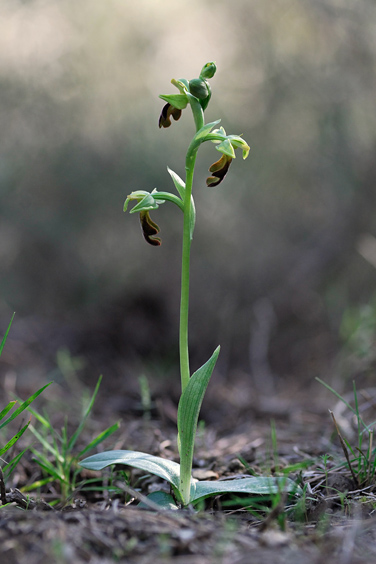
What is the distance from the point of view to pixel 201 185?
223 inches

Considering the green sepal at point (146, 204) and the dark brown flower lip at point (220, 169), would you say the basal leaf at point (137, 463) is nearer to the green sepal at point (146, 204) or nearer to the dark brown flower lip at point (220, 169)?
the green sepal at point (146, 204)

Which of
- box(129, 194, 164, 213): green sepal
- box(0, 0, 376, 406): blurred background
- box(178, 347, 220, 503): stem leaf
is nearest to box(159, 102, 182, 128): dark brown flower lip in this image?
box(129, 194, 164, 213): green sepal

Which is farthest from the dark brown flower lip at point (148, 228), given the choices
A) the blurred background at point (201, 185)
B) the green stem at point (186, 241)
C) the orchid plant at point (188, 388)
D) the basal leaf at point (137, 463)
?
the blurred background at point (201, 185)

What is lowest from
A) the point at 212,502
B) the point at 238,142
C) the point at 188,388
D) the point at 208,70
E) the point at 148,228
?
the point at 212,502

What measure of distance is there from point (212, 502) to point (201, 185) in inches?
169

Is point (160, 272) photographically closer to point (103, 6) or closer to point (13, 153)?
point (13, 153)

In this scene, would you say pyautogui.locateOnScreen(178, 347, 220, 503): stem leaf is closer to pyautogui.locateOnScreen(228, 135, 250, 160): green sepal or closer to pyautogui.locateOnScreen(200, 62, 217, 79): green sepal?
pyautogui.locateOnScreen(228, 135, 250, 160): green sepal

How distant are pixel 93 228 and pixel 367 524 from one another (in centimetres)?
490

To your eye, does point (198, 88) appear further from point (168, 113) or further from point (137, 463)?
point (137, 463)

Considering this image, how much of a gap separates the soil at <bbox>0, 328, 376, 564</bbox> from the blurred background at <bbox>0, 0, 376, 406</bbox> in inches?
54.2

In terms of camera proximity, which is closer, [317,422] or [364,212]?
[317,422]

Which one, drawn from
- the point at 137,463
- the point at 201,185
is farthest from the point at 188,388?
the point at 201,185

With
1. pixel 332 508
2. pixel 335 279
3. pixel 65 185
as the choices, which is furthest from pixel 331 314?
pixel 332 508

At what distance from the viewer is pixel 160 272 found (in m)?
5.99
